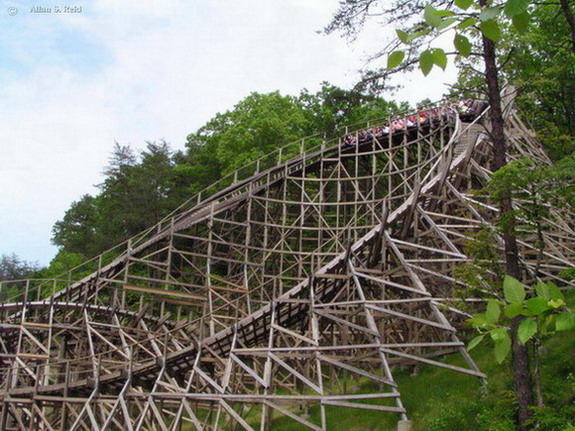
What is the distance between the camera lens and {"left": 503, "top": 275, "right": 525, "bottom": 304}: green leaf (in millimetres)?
1700

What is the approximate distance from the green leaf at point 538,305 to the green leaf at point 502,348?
12cm

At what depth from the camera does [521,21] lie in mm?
1821

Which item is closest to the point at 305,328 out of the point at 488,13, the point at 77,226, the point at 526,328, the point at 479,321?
the point at 479,321

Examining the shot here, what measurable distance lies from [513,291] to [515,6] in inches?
30.3

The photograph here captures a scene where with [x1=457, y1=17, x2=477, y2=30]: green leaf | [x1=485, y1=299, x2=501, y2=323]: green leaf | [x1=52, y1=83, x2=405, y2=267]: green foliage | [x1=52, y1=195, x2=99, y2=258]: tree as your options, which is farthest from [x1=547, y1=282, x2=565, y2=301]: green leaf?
[x1=52, y1=195, x2=99, y2=258]: tree

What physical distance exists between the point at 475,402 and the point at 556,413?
2.54 meters

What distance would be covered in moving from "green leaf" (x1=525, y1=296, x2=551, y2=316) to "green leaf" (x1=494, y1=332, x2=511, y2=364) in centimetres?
12

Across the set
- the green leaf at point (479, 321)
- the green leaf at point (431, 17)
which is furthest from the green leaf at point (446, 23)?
the green leaf at point (479, 321)

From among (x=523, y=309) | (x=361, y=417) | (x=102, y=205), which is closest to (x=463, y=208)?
(x=361, y=417)

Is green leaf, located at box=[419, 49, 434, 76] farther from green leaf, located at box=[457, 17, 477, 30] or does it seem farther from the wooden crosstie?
the wooden crosstie

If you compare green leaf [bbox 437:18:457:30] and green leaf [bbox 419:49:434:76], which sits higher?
green leaf [bbox 437:18:457:30]

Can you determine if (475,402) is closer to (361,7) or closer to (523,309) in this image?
(361,7)

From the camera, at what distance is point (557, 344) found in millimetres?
12570

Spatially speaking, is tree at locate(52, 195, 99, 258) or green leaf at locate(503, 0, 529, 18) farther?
tree at locate(52, 195, 99, 258)
